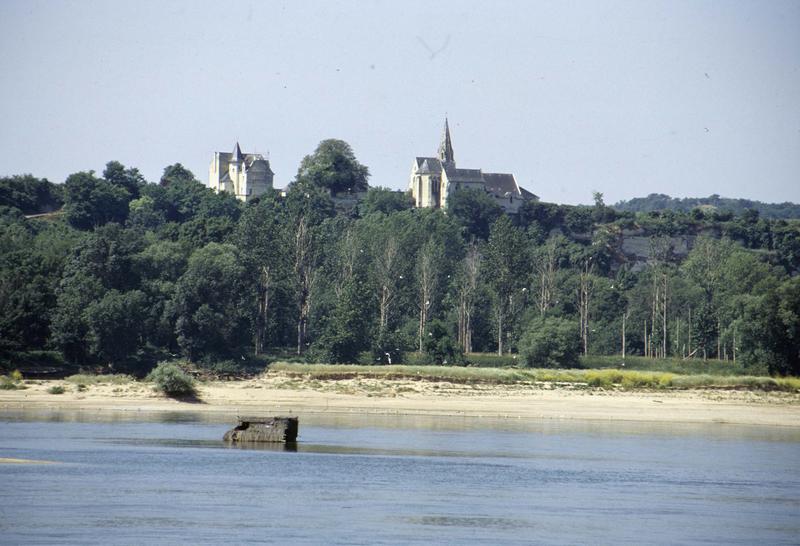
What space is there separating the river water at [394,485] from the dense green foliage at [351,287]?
18424 millimetres

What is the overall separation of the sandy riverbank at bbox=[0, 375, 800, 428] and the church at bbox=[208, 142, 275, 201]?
97044mm

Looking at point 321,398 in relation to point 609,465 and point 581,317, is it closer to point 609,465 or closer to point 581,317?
point 609,465

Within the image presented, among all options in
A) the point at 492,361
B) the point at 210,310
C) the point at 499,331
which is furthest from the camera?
the point at 499,331

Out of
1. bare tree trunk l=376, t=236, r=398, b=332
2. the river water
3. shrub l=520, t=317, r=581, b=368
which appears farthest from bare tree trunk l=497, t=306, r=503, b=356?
the river water

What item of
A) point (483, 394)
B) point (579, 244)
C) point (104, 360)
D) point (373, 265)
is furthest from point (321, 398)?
point (579, 244)

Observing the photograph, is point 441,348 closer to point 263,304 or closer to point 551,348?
point 551,348

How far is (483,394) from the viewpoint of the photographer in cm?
7631

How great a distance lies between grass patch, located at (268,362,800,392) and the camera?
7931 cm

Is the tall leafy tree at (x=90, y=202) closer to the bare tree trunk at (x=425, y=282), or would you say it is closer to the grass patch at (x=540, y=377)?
the bare tree trunk at (x=425, y=282)

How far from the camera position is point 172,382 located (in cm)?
7256

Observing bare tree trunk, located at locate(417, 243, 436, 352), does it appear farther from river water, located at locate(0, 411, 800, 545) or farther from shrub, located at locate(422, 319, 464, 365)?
river water, located at locate(0, 411, 800, 545)

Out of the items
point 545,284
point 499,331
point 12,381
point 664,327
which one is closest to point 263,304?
point 499,331

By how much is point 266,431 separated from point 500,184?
134675mm

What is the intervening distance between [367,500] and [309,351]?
4875 centimetres
